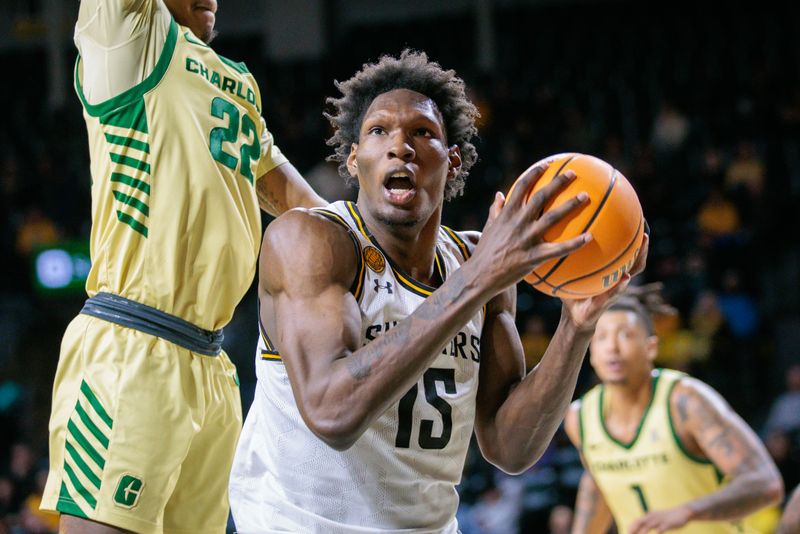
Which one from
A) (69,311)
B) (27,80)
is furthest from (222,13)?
(69,311)

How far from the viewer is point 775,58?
45.5ft

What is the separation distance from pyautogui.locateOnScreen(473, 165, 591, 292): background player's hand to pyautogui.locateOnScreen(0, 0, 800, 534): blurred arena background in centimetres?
557

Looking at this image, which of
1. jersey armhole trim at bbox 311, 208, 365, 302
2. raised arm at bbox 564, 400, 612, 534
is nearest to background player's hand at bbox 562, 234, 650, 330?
jersey armhole trim at bbox 311, 208, 365, 302

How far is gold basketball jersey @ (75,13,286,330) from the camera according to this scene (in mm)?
3236

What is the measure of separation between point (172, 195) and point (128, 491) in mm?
889

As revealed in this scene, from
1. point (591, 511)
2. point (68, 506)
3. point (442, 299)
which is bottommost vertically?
point (591, 511)

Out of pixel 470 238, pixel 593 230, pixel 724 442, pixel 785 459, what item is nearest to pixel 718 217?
pixel 785 459

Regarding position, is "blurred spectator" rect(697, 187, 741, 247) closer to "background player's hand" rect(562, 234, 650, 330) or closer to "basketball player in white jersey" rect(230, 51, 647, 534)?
"basketball player in white jersey" rect(230, 51, 647, 534)

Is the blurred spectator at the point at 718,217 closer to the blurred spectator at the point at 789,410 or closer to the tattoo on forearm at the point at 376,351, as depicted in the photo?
the blurred spectator at the point at 789,410

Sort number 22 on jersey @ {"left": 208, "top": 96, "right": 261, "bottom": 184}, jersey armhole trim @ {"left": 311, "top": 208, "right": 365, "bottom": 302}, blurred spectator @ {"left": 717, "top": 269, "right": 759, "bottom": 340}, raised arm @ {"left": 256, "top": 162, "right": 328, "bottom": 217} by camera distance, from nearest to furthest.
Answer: jersey armhole trim @ {"left": 311, "top": 208, "right": 365, "bottom": 302} < number 22 on jersey @ {"left": 208, "top": 96, "right": 261, "bottom": 184} < raised arm @ {"left": 256, "top": 162, "right": 328, "bottom": 217} < blurred spectator @ {"left": 717, "top": 269, "right": 759, "bottom": 340}

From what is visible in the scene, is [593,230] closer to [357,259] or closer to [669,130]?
[357,259]

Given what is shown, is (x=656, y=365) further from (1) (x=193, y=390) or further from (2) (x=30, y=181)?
(2) (x=30, y=181)

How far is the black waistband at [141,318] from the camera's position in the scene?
3.20m

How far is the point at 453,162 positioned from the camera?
10.6ft
